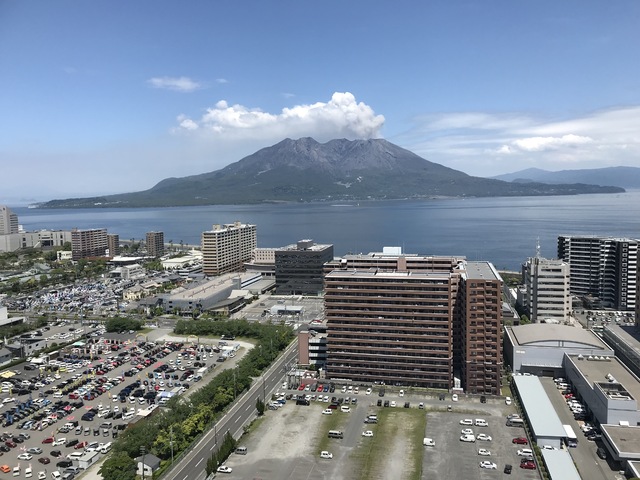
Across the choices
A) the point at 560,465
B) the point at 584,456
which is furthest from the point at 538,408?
the point at 560,465

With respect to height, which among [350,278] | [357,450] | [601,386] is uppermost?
[350,278]

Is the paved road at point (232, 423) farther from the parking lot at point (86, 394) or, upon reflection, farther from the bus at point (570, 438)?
→ the bus at point (570, 438)

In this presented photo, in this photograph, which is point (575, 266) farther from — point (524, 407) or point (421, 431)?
point (421, 431)

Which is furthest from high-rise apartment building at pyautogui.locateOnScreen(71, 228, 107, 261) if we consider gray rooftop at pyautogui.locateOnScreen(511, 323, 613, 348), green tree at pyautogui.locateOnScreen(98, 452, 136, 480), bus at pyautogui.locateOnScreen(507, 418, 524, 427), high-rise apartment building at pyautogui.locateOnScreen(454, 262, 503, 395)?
bus at pyautogui.locateOnScreen(507, 418, 524, 427)

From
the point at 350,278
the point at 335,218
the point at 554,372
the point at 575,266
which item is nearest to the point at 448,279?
the point at 350,278

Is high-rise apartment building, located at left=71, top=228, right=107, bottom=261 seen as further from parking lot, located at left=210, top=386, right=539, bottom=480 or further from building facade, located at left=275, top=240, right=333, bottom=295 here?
parking lot, located at left=210, top=386, right=539, bottom=480

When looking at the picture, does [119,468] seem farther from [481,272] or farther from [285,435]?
[481,272]
